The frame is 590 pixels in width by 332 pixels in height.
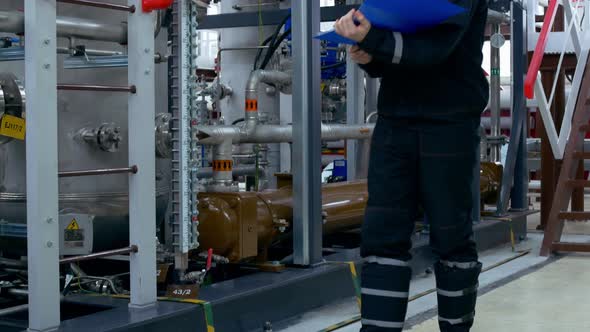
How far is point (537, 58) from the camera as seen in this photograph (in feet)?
18.1

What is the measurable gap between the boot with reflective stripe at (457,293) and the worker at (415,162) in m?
0.08

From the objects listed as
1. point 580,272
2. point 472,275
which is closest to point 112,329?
point 472,275

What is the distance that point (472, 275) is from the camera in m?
2.78

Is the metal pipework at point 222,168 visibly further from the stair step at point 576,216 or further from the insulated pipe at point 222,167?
the stair step at point 576,216

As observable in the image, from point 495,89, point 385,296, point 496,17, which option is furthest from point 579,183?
point 385,296

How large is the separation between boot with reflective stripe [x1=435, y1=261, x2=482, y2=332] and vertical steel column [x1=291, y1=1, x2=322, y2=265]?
1.31 metres

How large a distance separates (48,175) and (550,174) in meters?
5.14

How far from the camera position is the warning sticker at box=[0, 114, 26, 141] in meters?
2.97

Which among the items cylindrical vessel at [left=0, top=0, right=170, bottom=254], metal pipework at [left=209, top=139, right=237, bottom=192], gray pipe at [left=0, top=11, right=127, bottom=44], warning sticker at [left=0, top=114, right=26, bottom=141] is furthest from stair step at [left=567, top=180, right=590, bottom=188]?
warning sticker at [left=0, top=114, right=26, bottom=141]

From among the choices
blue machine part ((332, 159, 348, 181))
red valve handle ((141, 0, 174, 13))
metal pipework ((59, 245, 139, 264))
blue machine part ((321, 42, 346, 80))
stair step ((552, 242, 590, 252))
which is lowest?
stair step ((552, 242, 590, 252))

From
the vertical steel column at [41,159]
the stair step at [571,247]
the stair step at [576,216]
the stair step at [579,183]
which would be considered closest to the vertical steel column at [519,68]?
the stair step at [579,183]

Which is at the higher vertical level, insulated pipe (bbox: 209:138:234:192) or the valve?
the valve

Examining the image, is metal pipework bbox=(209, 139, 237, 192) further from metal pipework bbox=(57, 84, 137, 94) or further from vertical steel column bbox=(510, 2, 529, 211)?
vertical steel column bbox=(510, 2, 529, 211)

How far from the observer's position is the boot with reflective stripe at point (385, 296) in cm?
260
